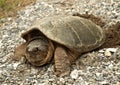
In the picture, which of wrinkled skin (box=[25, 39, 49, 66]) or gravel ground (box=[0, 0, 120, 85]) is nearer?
gravel ground (box=[0, 0, 120, 85])

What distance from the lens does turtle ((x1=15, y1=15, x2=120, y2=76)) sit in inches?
226

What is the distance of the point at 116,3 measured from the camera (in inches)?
334

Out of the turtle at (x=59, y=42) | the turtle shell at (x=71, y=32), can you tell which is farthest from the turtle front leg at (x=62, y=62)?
the turtle shell at (x=71, y=32)

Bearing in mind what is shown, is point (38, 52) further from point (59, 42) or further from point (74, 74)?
point (74, 74)

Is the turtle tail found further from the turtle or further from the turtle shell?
the turtle

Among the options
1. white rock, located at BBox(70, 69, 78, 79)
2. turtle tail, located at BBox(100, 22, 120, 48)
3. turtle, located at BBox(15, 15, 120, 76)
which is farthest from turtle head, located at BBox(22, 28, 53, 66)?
turtle tail, located at BBox(100, 22, 120, 48)

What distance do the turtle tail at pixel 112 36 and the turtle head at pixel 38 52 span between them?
3.76ft

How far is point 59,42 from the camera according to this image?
5715mm

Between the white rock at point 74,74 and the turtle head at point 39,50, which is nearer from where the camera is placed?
the white rock at point 74,74

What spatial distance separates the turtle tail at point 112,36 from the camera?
6.50 metres

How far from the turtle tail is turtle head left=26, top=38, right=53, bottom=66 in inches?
45.1

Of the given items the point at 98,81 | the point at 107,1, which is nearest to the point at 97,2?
the point at 107,1

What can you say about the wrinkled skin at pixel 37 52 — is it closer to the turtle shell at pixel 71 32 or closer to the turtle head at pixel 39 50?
the turtle head at pixel 39 50

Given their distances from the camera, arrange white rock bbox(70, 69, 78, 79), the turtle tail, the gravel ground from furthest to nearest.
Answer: the turtle tail
white rock bbox(70, 69, 78, 79)
the gravel ground
